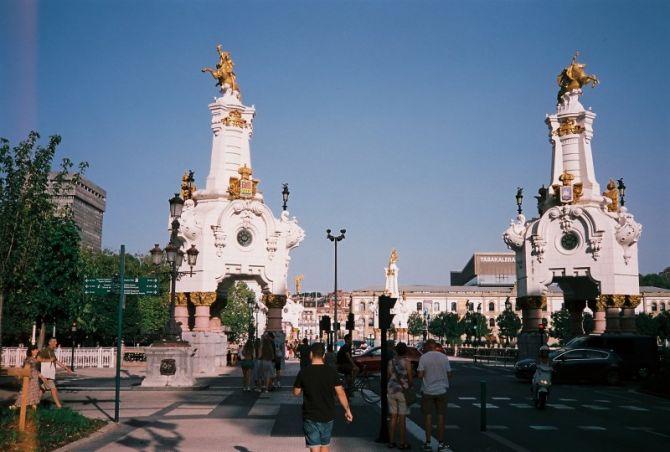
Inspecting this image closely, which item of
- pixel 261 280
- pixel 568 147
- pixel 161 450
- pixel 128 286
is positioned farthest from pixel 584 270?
pixel 161 450

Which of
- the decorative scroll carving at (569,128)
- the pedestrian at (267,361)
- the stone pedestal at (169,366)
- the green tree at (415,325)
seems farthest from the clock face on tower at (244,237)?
the green tree at (415,325)

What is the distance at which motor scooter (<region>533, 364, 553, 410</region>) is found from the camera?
2056 cm

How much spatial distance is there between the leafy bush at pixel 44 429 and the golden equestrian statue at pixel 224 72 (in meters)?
29.8

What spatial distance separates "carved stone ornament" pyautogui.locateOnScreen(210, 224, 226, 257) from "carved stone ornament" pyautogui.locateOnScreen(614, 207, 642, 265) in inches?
856

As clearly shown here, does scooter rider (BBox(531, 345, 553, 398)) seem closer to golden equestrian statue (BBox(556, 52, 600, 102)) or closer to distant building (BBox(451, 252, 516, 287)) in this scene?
golden equestrian statue (BBox(556, 52, 600, 102))

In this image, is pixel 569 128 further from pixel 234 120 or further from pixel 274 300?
pixel 274 300

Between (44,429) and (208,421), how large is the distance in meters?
4.20

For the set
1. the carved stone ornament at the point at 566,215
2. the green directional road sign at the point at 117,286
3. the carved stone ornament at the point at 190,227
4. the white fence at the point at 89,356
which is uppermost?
the carved stone ornament at the point at 566,215

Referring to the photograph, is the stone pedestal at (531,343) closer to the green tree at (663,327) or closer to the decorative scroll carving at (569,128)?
the decorative scroll carving at (569,128)

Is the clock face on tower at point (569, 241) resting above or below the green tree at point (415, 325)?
above

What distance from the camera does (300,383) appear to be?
9570mm

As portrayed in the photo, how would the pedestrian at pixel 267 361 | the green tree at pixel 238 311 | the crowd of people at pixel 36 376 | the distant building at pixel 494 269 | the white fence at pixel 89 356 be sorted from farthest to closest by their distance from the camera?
1. the distant building at pixel 494 269
2. the green tree at pixel 238 311
3. the white fence at pixel 89 356
4. the pedestrian at pixel 267 361
5. the crowd of people at pixel 36 376

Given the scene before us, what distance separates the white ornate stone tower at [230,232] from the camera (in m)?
38.7

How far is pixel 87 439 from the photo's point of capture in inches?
523
